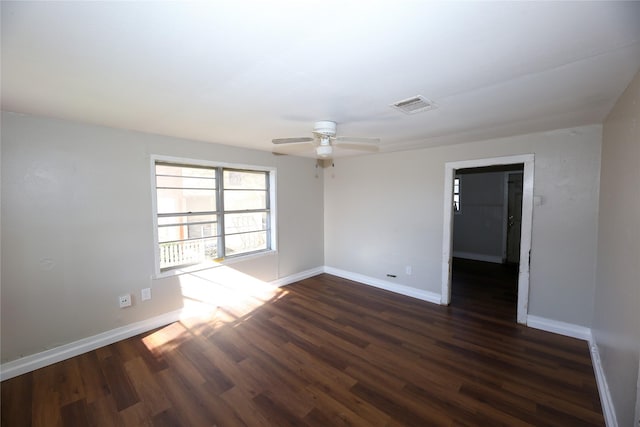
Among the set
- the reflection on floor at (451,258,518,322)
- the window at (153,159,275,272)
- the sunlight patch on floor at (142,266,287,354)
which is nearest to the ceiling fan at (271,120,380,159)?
the window at (153,159,275,272)

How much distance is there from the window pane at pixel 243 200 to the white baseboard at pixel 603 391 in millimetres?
4073

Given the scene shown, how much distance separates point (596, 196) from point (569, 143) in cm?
60

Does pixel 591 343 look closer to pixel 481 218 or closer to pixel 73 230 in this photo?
pixel 481 218

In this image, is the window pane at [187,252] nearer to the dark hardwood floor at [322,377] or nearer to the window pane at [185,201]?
the window pane at [185,201]

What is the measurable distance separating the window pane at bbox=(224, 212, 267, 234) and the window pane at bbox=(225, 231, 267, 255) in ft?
0.27

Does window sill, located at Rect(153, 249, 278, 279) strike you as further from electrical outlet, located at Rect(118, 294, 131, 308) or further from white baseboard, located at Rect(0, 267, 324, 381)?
white baseboard, located at Rect(0, 267, 324, 381)

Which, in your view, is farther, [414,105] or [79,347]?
[79,347]

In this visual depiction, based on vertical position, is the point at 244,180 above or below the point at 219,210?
above

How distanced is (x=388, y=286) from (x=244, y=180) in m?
2.87

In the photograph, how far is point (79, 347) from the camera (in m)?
2.53

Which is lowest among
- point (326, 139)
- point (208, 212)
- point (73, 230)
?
point (73, 230)

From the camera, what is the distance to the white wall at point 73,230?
7.25 feet

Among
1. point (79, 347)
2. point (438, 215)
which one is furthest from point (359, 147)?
point (79, 347)

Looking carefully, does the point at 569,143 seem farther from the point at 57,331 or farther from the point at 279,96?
the point at 57,331
